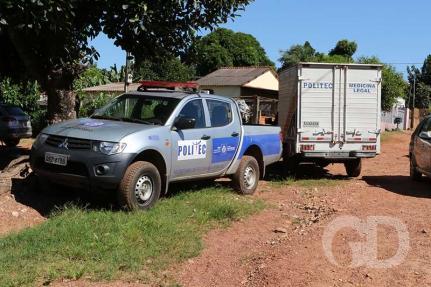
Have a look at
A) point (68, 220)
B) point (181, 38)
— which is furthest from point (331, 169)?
point (68, 220)

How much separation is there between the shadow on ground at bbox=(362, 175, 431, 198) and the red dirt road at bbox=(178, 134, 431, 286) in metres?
0.28

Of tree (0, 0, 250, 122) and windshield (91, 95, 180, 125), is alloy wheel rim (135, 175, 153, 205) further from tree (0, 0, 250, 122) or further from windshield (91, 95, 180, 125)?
tree (0, 0, 250, 122)

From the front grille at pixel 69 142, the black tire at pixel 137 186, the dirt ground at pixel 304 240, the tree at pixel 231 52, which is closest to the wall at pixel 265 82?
the tree at pixel 231 52

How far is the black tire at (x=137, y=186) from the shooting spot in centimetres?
767

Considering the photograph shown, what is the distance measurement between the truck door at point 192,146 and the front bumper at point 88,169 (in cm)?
103

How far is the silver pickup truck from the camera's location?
301 inches

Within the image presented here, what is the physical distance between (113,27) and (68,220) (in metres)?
4.23

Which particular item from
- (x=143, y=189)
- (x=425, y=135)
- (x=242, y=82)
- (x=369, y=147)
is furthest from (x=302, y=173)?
(x=242, y=82)

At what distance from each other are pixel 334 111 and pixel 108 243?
816 centimetres

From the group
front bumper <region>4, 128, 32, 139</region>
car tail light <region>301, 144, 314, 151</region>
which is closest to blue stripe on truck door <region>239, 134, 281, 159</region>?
car tail light <region>301, 144, 314, 151</region>

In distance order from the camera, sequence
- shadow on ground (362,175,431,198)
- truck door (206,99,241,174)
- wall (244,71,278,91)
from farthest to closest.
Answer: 1. wall (244,71,278,91)
2. shadow on ground (362,175,431,198)
3. truck door (206,99,241,174)

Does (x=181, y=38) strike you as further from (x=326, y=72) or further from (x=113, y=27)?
(x=326, y=72)

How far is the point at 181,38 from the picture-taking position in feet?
37.4

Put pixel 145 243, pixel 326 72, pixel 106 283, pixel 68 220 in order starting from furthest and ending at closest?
pixel 326 72 < pixel 68 220 < pixel 145 243 < pixel 106 283
